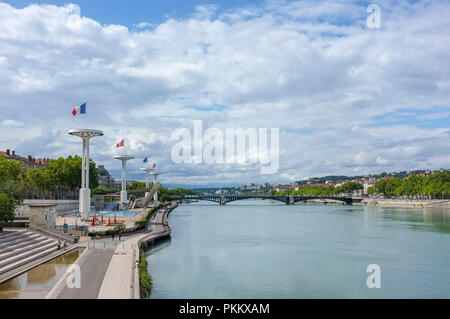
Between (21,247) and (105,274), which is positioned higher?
(21,247)

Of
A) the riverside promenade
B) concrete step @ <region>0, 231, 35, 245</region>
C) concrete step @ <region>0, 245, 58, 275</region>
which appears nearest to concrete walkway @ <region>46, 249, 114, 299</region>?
the riverside promenade

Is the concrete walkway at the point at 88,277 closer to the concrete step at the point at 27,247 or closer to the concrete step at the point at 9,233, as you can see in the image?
the concrete step at the point at 27,247

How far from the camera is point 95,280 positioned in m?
18.3

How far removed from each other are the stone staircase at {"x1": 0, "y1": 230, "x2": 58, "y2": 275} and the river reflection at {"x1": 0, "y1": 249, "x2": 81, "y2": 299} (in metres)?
1.11

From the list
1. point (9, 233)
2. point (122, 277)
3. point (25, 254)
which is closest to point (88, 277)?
point (122, 277)

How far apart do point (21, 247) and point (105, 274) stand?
28.7ft

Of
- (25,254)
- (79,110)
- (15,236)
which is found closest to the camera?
(25,254)

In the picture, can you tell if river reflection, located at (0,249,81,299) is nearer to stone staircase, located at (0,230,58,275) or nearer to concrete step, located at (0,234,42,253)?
stone staircase, located at (0,230,58,275)

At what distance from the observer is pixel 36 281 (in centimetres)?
1895

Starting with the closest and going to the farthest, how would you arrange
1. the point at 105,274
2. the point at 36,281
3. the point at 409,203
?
1. the point at 36,281
2. the point at 105,274
3. the point at 409,203

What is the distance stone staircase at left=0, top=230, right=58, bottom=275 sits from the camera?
21797 mm

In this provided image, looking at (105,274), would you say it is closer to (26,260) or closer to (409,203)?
(26,260)

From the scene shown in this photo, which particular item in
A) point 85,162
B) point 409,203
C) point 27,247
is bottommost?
point 409,203
